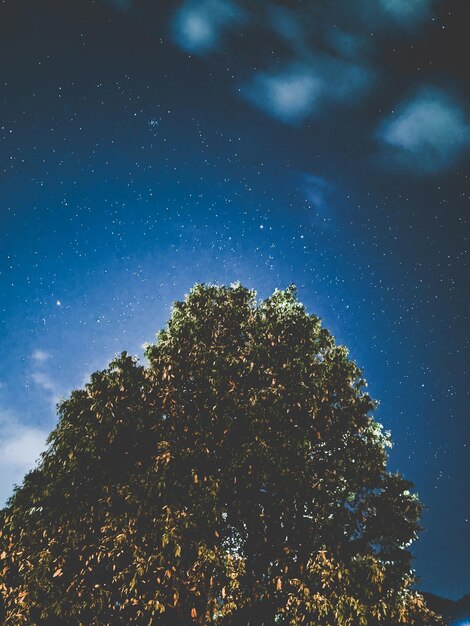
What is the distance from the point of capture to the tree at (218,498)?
9102 mm

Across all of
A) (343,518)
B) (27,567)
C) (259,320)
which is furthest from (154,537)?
(259,320)

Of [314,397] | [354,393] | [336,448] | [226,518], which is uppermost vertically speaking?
[354,393]

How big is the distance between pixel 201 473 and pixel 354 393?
5.52 metres

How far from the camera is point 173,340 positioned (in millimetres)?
12633

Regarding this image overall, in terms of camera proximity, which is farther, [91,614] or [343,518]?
[343,518]

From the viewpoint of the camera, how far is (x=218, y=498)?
10.1 m

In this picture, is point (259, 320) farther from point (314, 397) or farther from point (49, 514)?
point (49, 514)

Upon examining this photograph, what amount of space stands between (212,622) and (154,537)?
2.49 meters

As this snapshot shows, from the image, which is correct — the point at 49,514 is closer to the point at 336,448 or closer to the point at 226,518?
the point at 226,518

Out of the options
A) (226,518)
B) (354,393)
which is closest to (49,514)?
(226,518)

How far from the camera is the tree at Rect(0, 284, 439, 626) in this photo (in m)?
9.10

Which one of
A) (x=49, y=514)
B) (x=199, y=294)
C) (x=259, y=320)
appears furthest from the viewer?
(x=199, y=294)

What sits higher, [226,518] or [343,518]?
[343,518]

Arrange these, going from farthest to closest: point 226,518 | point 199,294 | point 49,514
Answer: point 199,294
point 226,518
point 49,514
